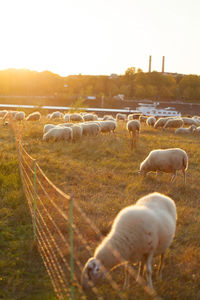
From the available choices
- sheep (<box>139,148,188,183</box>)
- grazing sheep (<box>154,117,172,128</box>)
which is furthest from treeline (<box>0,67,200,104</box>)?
sheep (<box>139,148,188,183</box>)

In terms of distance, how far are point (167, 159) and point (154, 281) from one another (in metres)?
Result: 4.91

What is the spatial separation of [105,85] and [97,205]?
9654 centimetres

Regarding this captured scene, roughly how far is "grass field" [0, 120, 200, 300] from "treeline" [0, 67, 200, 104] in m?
74.3

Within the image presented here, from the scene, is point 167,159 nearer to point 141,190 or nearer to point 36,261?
point 141,190

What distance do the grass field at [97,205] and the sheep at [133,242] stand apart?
0.59 meters

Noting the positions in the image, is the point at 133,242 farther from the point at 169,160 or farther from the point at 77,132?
the point at 77,132

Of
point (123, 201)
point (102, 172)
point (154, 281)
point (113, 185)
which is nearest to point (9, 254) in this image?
point (154, 281)

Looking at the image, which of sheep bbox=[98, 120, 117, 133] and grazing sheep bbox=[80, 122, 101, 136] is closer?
grazing sheep bbox=[80, 122, 101, 136]

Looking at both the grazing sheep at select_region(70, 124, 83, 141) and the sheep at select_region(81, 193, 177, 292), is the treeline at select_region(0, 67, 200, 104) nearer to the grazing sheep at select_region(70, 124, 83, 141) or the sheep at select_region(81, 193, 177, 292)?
the grazing sheep at select_region(70, 124, 83, 141)

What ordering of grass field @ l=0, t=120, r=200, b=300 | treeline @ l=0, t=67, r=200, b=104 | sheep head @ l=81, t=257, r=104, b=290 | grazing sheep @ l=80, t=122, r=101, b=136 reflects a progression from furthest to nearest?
1. treeline @ l=0, t=67, r=200, b=104
2. grazing sheep @ l=80, t=122, r=101, b=136
3. grass field @ l=0, t=120, r=200, b=300
4. sheep head @ l=81, t=257, r=104, b=290

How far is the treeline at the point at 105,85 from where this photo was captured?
300ft

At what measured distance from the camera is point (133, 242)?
3.70 metres

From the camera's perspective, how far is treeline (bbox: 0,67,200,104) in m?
91.3

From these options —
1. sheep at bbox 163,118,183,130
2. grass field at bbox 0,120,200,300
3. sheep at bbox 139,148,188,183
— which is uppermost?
sheep at bbox 163,118,183,130
